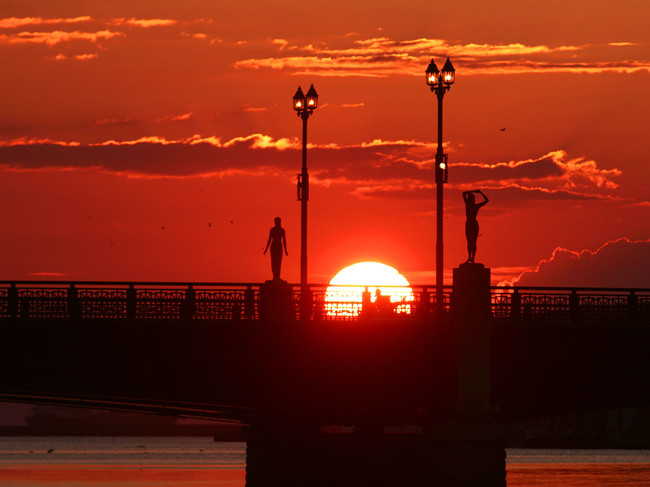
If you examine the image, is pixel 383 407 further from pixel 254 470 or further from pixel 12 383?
pixel 12 383

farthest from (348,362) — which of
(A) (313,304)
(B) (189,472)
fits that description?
(B) (189,472)

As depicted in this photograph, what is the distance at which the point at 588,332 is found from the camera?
4512cm

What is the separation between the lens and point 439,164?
45844 millimetres

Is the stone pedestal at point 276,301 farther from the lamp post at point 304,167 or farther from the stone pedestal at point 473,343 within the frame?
the stone pedestal at point 473,343

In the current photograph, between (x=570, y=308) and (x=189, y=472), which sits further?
(x=189, y=472)

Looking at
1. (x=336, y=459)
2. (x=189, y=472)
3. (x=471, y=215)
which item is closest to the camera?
(x=471, y=215)

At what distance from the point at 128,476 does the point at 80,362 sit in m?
101

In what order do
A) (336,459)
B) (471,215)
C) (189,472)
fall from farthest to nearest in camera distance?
(189,472) → (336,459) → (471,215)

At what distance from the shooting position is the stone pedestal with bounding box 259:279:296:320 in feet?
144

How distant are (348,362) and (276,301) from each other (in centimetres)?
313

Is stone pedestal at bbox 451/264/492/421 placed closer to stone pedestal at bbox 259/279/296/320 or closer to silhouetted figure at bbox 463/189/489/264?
silhouetted figure at bbox 463/189/489/264

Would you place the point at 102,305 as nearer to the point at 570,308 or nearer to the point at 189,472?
the point at 570,308

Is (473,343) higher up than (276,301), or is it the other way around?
(276,301)

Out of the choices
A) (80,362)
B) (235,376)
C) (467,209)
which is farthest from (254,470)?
(467,209)
